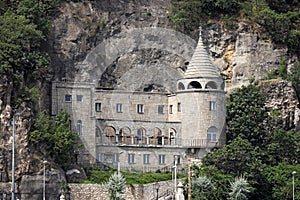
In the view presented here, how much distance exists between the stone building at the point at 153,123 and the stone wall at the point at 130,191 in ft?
17.8

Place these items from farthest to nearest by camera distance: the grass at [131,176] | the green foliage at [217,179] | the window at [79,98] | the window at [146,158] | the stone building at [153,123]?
the window at [79,98] → the window at [146,158] → the stone building at [153,123] → the grass at [131,176] → the green foliage at [217,179]

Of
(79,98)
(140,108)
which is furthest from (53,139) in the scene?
(140,108)

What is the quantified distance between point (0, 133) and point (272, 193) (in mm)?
24940

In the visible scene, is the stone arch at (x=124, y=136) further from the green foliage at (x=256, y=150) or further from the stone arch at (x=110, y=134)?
the green foliage at (x=256, y=150)

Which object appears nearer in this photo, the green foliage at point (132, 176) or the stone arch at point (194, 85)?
the green foliage at point (132, 176)

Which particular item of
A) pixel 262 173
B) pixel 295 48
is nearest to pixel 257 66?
pixel 295 48

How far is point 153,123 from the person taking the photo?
101m

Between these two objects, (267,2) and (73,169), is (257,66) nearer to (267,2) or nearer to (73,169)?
(267,2)

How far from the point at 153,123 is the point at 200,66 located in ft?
22.7

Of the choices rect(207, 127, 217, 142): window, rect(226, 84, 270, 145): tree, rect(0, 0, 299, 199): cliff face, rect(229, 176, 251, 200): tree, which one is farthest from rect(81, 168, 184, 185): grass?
rect(0, 0, 299, 199): cliff face

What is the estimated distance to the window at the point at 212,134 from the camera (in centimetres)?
9931

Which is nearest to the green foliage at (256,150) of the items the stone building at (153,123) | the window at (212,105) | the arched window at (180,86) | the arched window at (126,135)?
the stone building at (153,123)

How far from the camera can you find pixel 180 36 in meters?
111

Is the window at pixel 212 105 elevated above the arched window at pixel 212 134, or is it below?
above
